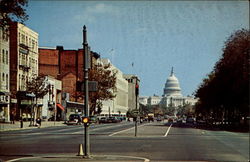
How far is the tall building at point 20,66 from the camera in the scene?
70312 millimetres

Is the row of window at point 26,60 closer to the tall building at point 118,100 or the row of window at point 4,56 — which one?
the row of window at point 4,56

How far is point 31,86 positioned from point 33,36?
16785mm

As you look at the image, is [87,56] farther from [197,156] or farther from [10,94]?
[10,94]

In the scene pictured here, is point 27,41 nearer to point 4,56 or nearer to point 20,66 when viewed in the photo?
point 20,66

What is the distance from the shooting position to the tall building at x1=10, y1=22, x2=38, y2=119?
70312 millimetres

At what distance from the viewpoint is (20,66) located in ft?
242

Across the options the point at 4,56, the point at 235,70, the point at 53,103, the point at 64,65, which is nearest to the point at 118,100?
the point at 64,65

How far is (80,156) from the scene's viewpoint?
18750 millimetres

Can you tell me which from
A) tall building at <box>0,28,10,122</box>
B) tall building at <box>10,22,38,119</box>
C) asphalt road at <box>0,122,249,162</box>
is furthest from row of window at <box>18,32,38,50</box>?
asphalt road at <box>0,122,249,162</box>

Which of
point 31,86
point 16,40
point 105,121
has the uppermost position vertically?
point 16,40

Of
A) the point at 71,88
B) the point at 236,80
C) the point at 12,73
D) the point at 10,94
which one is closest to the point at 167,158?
the point at 236,80

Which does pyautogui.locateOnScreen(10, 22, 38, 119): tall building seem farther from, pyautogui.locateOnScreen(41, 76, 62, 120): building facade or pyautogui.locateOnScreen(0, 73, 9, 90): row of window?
pyautogui.locateOnScreen(41, 76, 62, 120): building facade

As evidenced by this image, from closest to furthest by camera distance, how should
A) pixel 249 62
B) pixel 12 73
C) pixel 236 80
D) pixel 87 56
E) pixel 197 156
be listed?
pixel 87 56 < pixel 197 156 < pixel 249 62 < pixel 236 80 < pixel 12 73

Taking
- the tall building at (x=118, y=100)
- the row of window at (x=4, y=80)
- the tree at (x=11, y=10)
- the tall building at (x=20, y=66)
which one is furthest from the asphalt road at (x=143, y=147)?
the tall building at (x=118, y=100)
